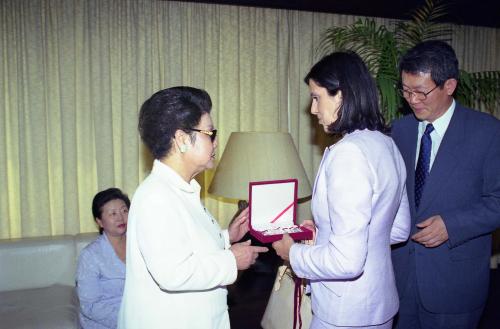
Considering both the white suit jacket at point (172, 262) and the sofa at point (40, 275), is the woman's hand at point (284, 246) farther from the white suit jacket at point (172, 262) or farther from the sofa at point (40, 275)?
the sofa at point (40, 275)

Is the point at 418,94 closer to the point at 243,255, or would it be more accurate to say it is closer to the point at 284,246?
the point at 284,246

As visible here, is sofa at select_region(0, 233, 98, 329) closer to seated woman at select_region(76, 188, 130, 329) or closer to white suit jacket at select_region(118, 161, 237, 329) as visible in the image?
seated woman at select_region(76, 188, 130, 329)

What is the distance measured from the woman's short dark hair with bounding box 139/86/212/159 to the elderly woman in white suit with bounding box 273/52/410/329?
41 cm

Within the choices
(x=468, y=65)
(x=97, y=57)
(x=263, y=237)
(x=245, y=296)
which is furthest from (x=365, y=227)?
(x=468, y=65)

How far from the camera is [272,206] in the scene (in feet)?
6.08

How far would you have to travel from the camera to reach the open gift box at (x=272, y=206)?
1788mm

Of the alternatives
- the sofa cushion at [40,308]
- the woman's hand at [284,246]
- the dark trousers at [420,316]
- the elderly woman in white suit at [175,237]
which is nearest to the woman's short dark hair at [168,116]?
the elderly woman in white suit at [175,237]

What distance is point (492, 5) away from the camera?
11.5 ft

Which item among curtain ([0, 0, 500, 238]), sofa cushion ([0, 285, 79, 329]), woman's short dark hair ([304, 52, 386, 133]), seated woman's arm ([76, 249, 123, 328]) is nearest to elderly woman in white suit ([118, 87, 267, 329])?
woman's short dark hair ([304, 52, 386, 133])

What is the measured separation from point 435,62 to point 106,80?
8.47 ft

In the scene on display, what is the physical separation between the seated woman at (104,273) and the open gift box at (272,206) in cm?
105

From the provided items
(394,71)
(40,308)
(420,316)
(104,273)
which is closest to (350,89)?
(420,316)

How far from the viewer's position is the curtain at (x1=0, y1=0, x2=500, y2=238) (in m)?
3.22

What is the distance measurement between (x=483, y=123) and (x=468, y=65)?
9.83ft
